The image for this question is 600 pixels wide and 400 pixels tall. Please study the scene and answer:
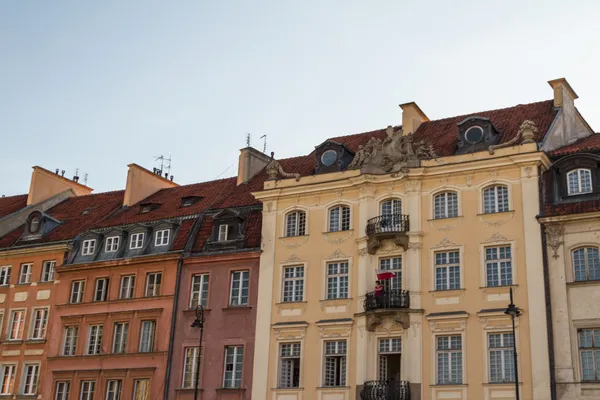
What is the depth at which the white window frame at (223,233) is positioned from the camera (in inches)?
1622

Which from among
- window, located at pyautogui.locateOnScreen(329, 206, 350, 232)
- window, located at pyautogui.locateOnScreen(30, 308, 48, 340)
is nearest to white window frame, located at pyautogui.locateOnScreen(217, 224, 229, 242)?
window, located at pyautogui.locateOnScreen(329, 206, 350, 232)

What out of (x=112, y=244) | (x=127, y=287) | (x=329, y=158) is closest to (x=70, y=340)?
(x=127, y=287)

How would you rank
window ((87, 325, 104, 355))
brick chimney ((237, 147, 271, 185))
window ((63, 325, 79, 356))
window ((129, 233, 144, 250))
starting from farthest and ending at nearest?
brick chimney ((237, 147, 271, 185)), window ((129, 233, 144, 250)), window ((63, 325, 79, 356)), window ((87, 325, 104, 355))

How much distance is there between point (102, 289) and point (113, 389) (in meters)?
5.41

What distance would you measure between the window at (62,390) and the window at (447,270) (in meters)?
19.3

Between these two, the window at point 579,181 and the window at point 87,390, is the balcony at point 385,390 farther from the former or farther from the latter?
the window at point 87,390

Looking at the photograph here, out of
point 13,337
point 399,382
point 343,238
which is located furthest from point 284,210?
point 13,337

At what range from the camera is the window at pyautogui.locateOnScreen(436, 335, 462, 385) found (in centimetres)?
3331

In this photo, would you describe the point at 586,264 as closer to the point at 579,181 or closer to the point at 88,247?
the point at 579,181

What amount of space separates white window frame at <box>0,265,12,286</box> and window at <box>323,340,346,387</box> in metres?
20.5

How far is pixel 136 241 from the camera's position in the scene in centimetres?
4444

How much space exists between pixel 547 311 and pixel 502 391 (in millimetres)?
3356

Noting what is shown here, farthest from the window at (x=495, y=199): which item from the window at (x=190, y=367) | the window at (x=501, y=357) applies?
the window at (x=190, y=367)

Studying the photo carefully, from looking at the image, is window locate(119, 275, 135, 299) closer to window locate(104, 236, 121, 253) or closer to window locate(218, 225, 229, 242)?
window locate(104, 236, 121, 253)
